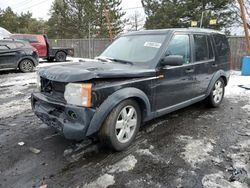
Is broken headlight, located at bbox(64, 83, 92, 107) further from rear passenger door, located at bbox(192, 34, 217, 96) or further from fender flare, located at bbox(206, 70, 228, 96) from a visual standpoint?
fender flare, located at bbox(206, 70, 228, 96)

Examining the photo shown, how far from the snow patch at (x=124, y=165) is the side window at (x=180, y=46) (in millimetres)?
1810

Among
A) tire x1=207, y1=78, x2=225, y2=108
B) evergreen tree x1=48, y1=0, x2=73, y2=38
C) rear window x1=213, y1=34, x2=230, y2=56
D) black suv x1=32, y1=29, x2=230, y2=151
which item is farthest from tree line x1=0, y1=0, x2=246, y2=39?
black suv x1=32, y1=29, x2=230, y2=151

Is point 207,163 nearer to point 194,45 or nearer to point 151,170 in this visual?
point 151,170

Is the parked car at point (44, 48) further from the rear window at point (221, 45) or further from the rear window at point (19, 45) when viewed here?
the rear window at point (221, 45)

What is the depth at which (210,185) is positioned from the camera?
272cm

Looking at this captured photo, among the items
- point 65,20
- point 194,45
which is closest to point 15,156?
point 194,45

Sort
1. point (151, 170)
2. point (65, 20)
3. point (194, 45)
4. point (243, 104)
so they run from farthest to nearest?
point (65, 20) → point (243, 104) → point (194, 45) → point (151, 170)

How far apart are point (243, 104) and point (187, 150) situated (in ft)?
10.8

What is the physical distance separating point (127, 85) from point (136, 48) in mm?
1117

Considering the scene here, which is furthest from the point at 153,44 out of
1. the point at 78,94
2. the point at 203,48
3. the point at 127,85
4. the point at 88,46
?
the point at 88,46

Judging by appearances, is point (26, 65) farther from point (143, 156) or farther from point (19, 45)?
point (143, 156)

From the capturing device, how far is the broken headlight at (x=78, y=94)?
2965 millimetres

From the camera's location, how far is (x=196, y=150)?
3535 millimetres

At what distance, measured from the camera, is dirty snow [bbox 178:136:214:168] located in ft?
10.7
